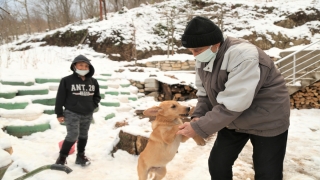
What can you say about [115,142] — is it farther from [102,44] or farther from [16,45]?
[16,45]

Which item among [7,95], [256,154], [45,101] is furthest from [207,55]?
[7,95]

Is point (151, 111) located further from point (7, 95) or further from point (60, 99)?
point (7, 95)

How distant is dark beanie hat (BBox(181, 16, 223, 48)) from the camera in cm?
184

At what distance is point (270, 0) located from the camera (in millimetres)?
19172

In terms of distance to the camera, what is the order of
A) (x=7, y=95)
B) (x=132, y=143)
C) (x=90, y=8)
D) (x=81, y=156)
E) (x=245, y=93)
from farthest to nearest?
(x=90, y=8)
(x=7, y=95)
(x=132, y=143)
(x=81, y=156)
(x=245, y=93)

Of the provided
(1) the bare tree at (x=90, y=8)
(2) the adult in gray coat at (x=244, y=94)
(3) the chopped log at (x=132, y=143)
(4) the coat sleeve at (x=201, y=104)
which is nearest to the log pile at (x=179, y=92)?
(3) the chopped log at (x=132, y=143)

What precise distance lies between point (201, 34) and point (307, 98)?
6.91 m

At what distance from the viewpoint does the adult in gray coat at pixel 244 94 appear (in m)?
1.67

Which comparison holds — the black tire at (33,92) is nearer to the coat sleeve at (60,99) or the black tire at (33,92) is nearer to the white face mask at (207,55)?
the coat sleeve at (60,99)

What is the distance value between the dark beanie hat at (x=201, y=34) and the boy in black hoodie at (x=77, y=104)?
2.43 metres

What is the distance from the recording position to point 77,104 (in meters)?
3.76

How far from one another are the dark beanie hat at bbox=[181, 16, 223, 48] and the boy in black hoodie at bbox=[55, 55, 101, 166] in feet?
7.96

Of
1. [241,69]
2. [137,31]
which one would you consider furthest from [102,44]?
[241,69]

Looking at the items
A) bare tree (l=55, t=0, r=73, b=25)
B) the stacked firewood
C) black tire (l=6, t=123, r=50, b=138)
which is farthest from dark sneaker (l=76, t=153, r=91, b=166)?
bare tree (l=55, t=0, r=73, b=25)
